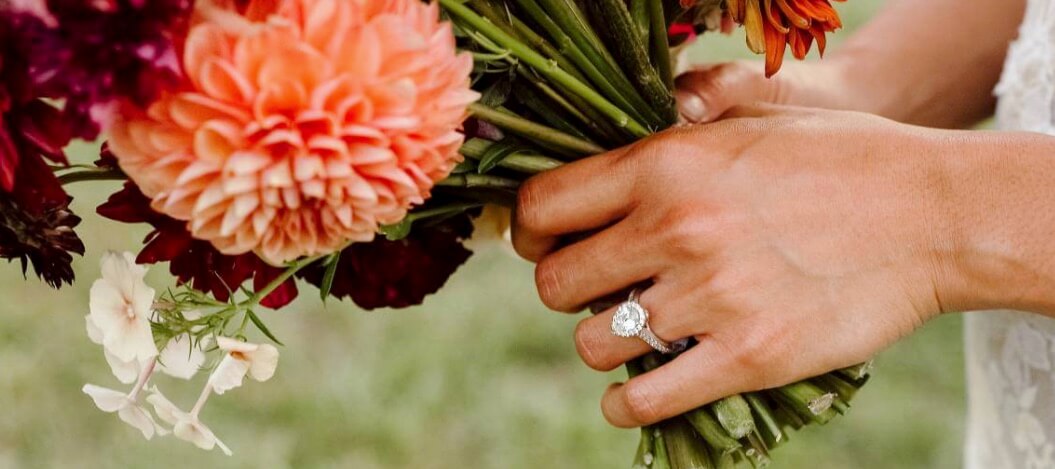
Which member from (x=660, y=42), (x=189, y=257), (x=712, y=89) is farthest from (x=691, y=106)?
(x=189, y=257)

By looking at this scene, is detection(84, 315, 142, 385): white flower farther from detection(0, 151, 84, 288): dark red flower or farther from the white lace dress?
the white lace dress

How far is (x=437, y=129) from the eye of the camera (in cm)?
48

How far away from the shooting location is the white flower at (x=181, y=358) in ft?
1.96

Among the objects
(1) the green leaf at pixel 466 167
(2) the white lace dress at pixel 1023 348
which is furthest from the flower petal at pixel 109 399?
(2) the white lace dress at pixel 1023 348

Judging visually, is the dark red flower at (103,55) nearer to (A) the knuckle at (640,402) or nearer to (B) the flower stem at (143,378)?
(B) the flower stem at (143,378)

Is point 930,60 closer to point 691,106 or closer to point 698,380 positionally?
point 691,106

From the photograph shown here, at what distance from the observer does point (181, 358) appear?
0.60 metres

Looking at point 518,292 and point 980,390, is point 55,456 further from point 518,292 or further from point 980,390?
Result: point 980,390

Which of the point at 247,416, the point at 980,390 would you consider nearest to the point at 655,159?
the point at 980,390

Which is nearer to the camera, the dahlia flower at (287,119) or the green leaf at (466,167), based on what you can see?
the dahlia flower at (287,119)

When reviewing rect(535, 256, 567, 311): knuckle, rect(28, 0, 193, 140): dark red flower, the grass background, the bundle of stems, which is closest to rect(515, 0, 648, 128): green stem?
the bundle of stems

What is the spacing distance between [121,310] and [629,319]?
293 mm

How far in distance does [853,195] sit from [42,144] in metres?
0.44

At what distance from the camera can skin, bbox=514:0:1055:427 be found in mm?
637
